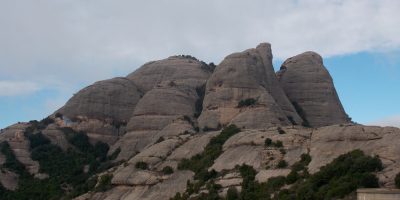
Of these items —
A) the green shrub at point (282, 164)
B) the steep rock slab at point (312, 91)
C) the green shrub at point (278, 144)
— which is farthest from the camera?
the steep rock slab at point (312, 91)

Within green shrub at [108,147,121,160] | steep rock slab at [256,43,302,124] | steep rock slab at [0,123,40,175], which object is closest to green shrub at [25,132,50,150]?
steep rock slab at [0,123,40,175]

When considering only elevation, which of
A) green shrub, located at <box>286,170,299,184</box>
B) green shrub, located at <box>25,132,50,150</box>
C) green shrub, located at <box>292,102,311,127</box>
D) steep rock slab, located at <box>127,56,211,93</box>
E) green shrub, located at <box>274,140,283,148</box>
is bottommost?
green shrub, located at <box>286,170,299,184</box>

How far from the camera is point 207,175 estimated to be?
68875 mm

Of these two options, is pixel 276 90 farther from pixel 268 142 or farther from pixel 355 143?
pixel 355 143

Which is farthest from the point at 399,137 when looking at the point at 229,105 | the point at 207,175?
the point at 229,105

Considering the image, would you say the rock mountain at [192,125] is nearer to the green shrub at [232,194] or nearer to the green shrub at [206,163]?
the green shrub at [206,163]

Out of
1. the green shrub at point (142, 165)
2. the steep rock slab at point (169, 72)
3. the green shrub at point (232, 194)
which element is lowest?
the green shrub at point (232, 194)

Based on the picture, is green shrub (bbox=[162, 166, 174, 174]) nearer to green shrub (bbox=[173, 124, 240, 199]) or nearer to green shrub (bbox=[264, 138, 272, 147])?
green shrub (bbox=[173, 124, 240, 199])

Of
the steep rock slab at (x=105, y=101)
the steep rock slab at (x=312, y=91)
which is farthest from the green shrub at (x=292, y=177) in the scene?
the steep rock slab at (x=105, y=101)

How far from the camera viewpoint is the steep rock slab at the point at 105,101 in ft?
369

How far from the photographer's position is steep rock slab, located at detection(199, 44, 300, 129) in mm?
92625

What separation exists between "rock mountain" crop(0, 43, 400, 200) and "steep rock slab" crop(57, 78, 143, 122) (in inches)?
7.1

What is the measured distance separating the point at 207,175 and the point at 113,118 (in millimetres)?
47559

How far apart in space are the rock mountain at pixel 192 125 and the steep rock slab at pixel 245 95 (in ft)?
0.54
